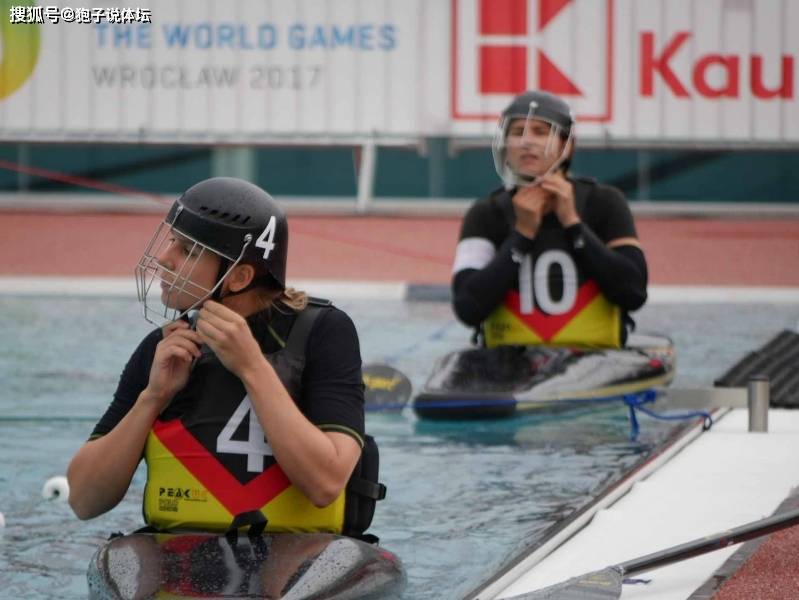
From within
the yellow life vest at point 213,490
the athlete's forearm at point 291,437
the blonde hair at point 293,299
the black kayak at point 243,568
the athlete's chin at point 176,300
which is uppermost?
the athlete's chin at point 176,300

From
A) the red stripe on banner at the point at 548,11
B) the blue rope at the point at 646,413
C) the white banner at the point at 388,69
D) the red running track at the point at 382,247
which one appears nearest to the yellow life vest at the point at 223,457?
the blue rope at the point at 646,413

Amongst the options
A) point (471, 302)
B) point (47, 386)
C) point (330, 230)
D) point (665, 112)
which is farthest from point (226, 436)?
point (665, 112)

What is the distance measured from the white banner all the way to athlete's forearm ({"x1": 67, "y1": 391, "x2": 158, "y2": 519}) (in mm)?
15135

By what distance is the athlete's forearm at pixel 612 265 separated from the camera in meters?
8.95

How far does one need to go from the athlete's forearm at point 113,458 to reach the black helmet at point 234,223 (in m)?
0.43

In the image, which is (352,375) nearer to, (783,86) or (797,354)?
(797,354)

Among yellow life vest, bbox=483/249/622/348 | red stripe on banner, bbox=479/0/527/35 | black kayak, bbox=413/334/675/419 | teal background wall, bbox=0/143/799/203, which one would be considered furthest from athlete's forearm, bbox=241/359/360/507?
teal background wall, bbox=0/143/799/203

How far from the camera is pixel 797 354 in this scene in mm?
10258

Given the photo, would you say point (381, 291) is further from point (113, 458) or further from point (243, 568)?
point (243, 568)

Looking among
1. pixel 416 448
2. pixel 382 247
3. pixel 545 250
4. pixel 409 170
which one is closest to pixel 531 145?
pixel 545 250

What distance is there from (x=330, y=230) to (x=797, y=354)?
925 cm

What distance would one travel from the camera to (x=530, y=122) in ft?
29.3

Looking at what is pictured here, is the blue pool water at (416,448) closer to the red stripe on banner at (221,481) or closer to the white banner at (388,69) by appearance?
the red stripe on banner at (221,481)

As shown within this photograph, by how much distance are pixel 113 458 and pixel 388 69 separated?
15533 mm
